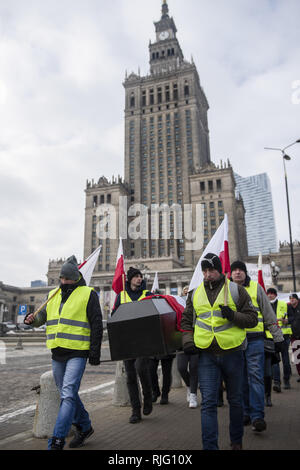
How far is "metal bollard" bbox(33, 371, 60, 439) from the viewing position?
14.0 feet

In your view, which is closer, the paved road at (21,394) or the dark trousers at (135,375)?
the dark trousers at (135,375)

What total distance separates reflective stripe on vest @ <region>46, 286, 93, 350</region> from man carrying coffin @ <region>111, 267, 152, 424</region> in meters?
0.85

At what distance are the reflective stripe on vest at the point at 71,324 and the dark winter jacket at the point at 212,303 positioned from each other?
1160 mm

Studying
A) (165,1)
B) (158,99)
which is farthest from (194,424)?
(165,1)

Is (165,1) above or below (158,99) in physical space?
above

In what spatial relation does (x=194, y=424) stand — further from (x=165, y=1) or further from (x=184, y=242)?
(x=165, y=1)

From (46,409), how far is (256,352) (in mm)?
2839

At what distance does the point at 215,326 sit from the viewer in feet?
11.9

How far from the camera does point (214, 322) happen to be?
11.9ft

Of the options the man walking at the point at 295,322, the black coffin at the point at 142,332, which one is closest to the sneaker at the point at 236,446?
the black coffin at the point at 142,332

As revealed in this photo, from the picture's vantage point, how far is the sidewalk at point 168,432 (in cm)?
388

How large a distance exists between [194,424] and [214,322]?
2017 mm

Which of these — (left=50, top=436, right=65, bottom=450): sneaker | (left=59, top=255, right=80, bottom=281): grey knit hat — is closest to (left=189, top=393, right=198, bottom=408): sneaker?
(left=50, top=436, right=65, bottom=450): sneaker

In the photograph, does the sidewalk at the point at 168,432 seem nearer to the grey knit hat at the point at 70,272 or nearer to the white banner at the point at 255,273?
the grey knit hat at the point at 70,272
